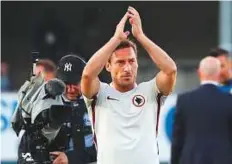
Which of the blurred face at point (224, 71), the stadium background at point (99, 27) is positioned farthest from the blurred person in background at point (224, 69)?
the stadium background at point (99, 27)

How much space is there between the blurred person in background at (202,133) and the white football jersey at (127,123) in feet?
2.65

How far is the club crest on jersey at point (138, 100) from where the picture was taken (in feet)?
23.7

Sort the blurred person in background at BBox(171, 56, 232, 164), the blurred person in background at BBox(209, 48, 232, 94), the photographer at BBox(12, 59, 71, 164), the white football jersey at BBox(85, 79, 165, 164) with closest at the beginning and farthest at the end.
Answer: the white football jersey at BBox(85, 79, 165, 164)
the photographer at BBox(12, 59, 71, 164)
the blurred person in background at BBox(171, 56, 232, 164)
the blurred person in background at BBox(209, 48, 232, 94)

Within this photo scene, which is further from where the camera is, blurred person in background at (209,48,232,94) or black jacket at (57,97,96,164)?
blurred person in background at (209,48,232,94)

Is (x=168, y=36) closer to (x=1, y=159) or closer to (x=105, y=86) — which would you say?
(x=1, y=159)

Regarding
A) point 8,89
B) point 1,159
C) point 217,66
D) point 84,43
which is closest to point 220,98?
point 217,66

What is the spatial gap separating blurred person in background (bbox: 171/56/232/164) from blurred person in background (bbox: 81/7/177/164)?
81 cm

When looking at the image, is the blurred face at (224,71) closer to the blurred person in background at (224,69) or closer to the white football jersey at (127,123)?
the blurred person in background at (224,69)

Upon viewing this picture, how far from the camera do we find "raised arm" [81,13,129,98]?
7.14 metres

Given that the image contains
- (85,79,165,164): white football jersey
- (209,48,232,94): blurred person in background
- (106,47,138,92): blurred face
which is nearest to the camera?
(85,79,165,164): white football jersey

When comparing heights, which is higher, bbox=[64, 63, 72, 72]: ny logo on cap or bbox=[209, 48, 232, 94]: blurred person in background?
bbox=[209, 48, 232, 94]: blurred person in background

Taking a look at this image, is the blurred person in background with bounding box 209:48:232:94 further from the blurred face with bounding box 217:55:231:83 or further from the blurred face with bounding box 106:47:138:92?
the blurred face with bounding box 106:47:138:92

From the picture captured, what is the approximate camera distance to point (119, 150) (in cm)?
711

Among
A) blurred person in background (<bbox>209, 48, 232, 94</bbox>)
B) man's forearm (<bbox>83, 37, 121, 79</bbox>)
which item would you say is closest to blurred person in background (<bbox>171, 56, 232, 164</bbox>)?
man's forearm (<bbox>83, 37, 121, 79</bbox>)
